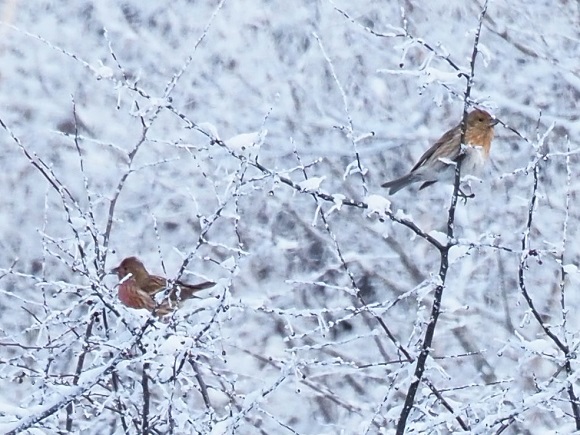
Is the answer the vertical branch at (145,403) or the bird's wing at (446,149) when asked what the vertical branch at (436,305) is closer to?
the vertical branch at (145,403)

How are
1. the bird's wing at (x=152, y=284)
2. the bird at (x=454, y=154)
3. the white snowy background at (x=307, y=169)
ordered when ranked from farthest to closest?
the white snowy background at (x=307, y=169), the bird at (x=454, y=154), the bird's wing at (x=152, y=284)

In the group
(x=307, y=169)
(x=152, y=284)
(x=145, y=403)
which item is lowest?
(x=145, y=403)

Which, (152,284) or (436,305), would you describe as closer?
(436,305)

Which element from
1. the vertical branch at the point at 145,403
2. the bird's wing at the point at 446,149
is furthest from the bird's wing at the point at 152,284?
the vertical branch at the point at 145,403

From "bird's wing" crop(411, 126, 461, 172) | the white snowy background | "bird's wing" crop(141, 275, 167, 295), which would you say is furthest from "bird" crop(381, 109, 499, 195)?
the white snowy background

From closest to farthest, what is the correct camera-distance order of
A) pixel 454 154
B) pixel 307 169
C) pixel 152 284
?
pixel 152 284 → pixel 454 154 → pixel 307 169

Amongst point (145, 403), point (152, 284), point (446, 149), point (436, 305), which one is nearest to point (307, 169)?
point (446, 149)

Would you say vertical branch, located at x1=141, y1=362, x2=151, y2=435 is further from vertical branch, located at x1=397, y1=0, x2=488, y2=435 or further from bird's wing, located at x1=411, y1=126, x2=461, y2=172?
bird's wing, located at x1=411, y1=126, x2=461, y2=172

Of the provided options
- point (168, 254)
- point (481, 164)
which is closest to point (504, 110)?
point (168, 254)

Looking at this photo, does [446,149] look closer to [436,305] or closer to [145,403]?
[436,305]

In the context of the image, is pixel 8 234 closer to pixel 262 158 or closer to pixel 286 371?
pixel 262 158

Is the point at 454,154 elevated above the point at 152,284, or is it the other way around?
the point at 454,154
